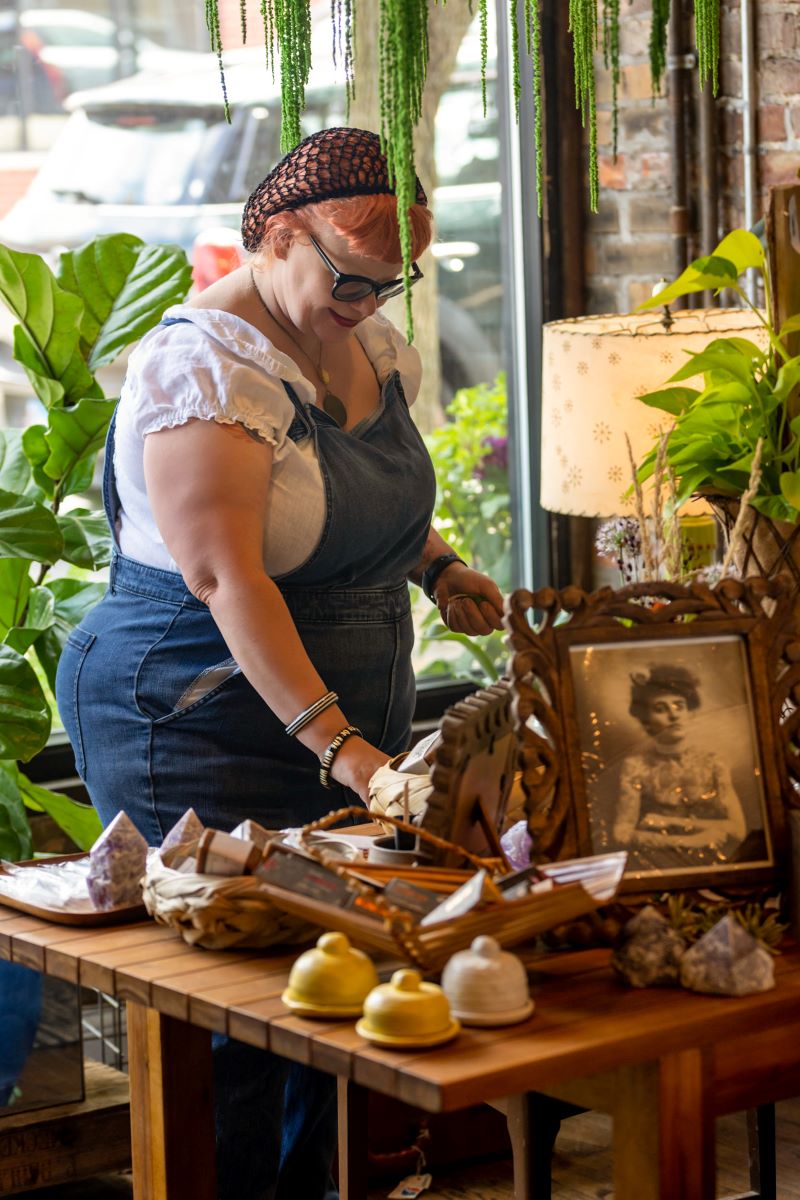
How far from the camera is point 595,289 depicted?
3.82 metres

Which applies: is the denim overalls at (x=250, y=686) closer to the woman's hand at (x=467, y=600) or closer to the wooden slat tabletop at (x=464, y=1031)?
the woman's hand at (x=467, y=600)

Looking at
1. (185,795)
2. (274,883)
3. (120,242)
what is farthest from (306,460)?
(120,242)

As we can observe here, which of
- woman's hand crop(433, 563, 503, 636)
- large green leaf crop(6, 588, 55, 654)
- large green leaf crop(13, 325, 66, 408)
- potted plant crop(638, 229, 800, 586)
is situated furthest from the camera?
large green leaf crop(13, 325, 66, 408)

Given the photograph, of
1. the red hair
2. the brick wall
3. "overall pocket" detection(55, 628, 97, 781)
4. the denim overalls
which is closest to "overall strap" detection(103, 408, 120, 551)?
the denim overalls

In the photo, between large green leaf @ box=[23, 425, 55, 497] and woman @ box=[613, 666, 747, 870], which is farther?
large green leaf @ box=[23, 425, 55, 497]

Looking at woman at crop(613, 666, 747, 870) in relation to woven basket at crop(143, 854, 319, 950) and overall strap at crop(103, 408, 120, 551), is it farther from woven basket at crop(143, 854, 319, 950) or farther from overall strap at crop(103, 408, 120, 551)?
overall strap at crop(103, 408, 120, 551)

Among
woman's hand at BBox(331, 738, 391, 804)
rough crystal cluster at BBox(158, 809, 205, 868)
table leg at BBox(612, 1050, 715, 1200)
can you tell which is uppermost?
rough crystal cluster at BBox(158, 809, 205, 868)

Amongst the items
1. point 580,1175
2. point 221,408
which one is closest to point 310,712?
point 221,408

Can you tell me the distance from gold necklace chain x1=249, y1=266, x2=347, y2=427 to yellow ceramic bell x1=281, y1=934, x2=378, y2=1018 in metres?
0.95

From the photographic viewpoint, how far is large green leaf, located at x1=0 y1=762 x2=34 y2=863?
248 centimetres

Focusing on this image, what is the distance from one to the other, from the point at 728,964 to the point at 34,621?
159 cm

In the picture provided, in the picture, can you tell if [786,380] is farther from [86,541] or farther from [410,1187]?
[410,1187]

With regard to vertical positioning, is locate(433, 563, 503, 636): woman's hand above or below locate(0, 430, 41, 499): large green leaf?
below

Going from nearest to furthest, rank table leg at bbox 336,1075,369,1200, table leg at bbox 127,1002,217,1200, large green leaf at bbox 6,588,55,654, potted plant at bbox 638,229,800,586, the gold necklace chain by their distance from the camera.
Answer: table leg at bbox 127,1002,217,1200, potted plant at bbox 638,229,800,586, table leg at bbox 336,1075,369,1200, the gold necklace chain, large green leaf at bbox 6,588,55,654
